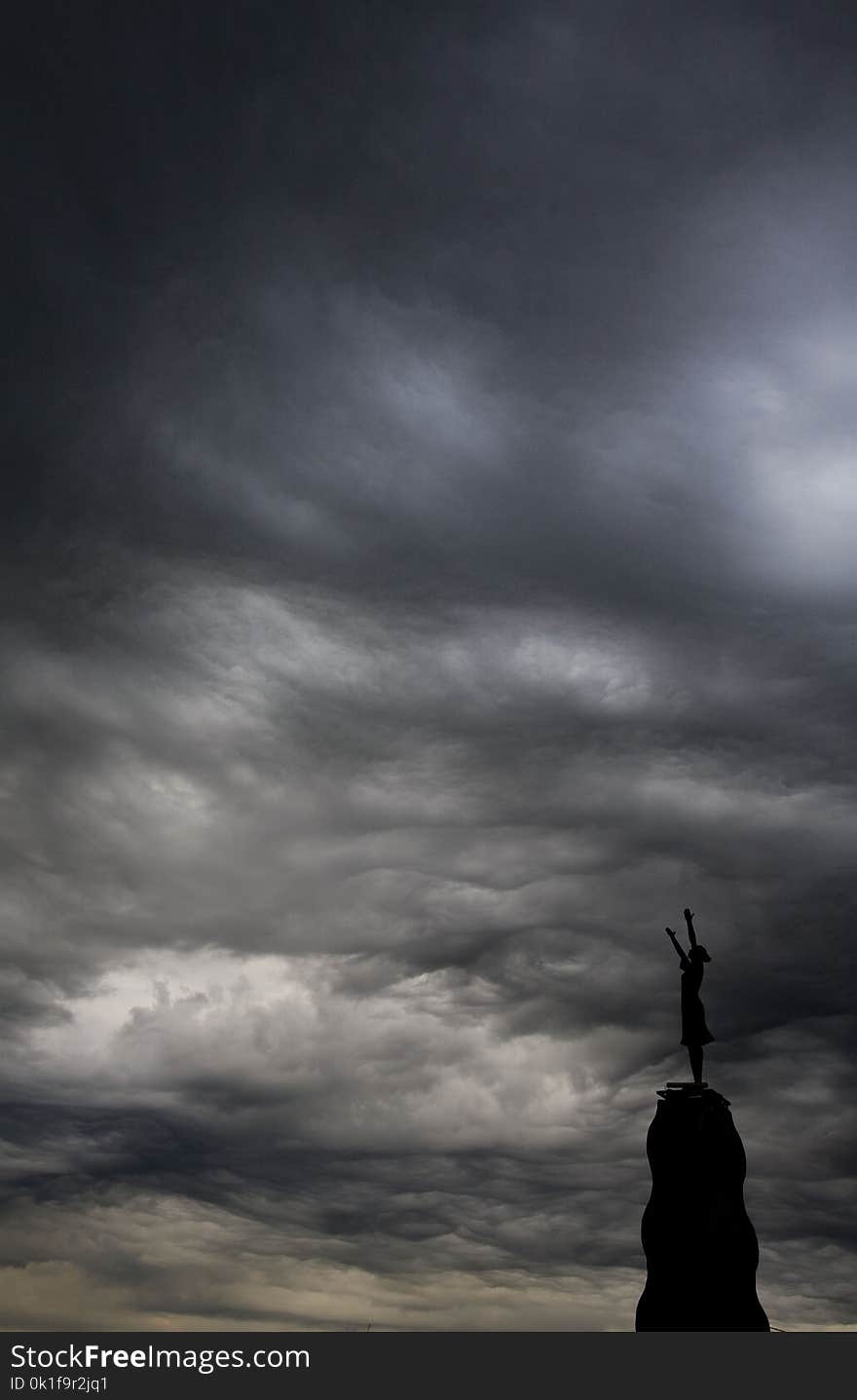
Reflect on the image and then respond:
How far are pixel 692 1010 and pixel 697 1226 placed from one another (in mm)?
7055

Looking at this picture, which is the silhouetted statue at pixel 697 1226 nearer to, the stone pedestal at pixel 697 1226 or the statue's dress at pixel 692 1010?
the stone pedestal at pixel 697 1226

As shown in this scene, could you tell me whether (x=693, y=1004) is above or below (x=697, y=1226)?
above

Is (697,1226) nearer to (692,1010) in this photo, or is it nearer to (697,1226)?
(697,1226)

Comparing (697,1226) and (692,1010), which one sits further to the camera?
(692,1010)

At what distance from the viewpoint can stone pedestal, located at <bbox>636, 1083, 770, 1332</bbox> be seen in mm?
44219

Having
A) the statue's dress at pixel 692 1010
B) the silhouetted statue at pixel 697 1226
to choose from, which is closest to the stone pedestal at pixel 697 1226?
the silhouetted statue at pixel 697 1226

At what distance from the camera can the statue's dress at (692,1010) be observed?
4869 cm

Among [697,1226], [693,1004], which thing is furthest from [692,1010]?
[697,1226]

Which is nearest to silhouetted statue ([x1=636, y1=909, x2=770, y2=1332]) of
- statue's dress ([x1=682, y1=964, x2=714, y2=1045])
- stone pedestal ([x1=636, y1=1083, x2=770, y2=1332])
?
stone pedestal ([x1=636, y1=1083, x2=770, y2=1332])

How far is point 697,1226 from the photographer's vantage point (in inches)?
1773

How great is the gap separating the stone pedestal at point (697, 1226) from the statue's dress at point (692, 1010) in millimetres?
2004
